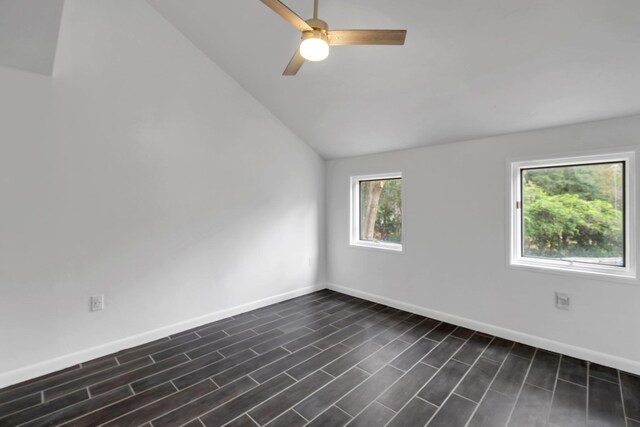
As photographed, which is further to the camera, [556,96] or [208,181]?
[208,181]

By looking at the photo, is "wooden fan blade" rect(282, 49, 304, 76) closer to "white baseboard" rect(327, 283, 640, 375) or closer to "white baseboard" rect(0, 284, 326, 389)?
"white baseboard" rect(0, 284, 326, 389)

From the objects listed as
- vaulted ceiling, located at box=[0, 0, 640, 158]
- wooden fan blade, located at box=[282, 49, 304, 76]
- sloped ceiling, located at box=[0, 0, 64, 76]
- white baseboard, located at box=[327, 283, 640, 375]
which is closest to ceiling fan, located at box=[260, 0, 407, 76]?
wooden fan blade, located at box=[282, 49, 304, 76]

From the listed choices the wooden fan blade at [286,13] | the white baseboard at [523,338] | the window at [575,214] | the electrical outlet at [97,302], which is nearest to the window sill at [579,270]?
the window at [575,214]

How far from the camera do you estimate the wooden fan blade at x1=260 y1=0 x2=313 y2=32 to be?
4.75 ft

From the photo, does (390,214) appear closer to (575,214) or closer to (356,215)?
(356,215)

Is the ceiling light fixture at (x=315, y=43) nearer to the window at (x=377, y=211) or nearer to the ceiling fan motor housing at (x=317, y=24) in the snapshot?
the ceiling fan motor housing at (x=317, y=24)

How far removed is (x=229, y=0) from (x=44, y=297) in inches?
109

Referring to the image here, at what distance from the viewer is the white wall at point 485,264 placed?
241 cm

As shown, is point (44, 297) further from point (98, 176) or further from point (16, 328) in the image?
point (98, 176)

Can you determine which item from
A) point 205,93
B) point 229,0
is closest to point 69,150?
point 205,93

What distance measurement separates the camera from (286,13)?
1509 mm

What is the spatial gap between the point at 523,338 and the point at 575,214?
1219 millimetres

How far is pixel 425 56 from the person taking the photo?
232 cm

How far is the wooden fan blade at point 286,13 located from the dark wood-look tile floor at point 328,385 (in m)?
2.25
